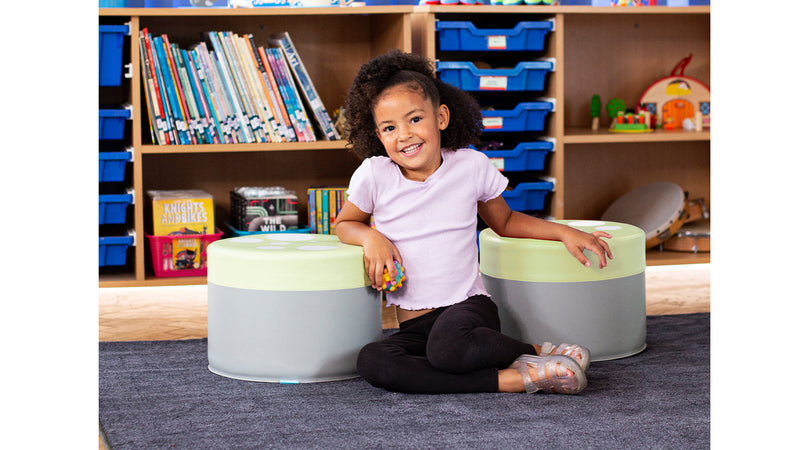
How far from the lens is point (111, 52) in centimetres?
221

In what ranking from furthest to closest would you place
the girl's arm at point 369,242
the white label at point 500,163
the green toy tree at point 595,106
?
1. the green toy tree at point 595,106
2. the white label at point 500,163
3. the girl's arm at point 369,242

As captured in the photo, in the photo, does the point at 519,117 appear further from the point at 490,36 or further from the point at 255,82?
the point at 255,82

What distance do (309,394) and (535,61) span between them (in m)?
1.34

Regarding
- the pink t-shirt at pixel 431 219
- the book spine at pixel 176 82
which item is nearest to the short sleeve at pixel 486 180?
the pink t-shirt at pixel 431 219

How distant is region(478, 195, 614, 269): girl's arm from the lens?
1.50 metres

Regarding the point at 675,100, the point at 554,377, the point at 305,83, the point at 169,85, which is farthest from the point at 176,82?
the point at 675,100

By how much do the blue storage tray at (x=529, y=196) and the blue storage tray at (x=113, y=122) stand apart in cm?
105

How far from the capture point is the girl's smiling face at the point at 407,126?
1474 mm

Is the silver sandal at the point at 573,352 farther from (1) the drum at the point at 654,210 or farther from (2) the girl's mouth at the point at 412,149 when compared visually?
(1) the drum at the point at 654,210

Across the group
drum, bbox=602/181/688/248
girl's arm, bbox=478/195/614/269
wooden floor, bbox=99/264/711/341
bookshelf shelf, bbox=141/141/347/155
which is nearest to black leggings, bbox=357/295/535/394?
girl's arm, bbox=478/195/614/269
